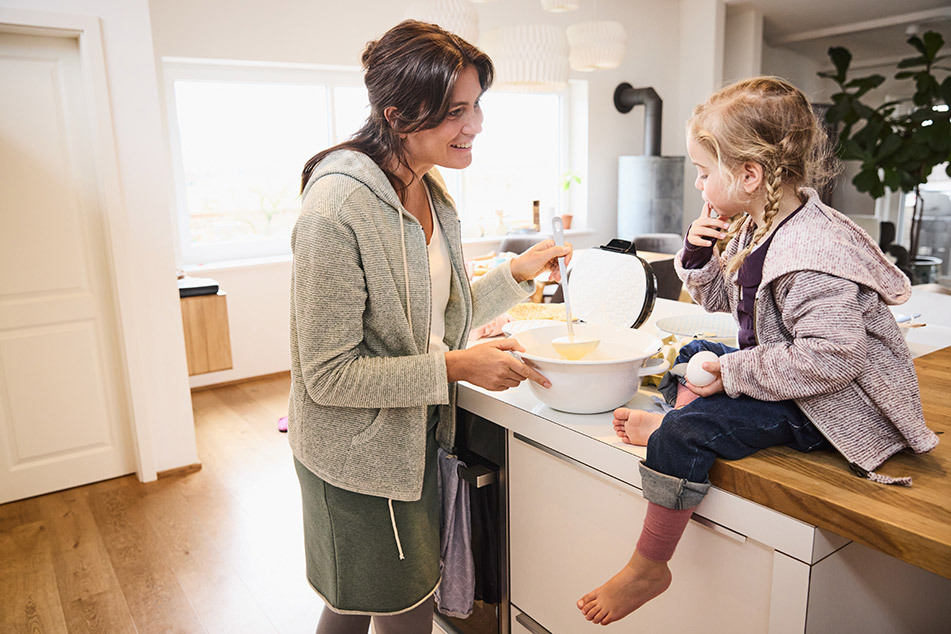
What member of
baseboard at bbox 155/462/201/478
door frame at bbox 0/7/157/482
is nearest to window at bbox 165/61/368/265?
door frame at bbox 0/7/157/482

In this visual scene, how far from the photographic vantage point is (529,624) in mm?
1509

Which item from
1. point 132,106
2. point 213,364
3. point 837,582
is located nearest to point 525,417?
point 837,582

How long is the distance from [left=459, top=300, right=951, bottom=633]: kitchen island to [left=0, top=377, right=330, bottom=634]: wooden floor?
1058 millimetres

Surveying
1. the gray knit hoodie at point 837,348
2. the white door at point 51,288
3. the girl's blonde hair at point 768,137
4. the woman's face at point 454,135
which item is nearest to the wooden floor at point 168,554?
the white door at point 51,288

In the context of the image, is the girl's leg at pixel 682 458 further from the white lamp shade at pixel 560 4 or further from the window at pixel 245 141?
the window at pixel 245 141

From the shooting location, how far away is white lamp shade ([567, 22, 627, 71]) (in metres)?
4.00

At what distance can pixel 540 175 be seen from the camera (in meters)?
6.24

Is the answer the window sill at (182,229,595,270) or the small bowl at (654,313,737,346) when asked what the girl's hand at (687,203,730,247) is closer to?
the small bowl at (654,313,737,346)

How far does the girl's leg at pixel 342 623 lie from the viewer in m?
1.37

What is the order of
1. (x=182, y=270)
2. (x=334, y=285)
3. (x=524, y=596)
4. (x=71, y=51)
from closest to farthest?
(x=334, y=285) → (x=524, y=596) → (x=71, y=51) → (x=182, y=270)

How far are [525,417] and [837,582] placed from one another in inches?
23.2

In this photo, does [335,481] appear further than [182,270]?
No

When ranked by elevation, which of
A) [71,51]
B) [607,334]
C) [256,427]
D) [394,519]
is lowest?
[256,427]

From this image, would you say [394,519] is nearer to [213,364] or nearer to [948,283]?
[213,364]
